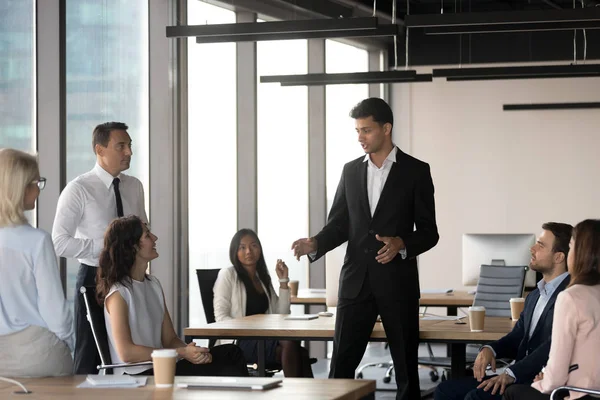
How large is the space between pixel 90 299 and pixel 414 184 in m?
1.54

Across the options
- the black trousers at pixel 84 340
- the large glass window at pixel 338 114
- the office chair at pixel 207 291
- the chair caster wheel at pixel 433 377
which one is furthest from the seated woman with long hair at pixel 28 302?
the large glass window at pixel 338 114

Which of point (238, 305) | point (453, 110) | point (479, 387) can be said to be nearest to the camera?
point (479, 387)

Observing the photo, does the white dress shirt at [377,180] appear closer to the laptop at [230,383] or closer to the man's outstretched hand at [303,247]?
the man's outstretched hand at [303,247]

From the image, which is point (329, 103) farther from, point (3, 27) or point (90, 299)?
point (90, 299)

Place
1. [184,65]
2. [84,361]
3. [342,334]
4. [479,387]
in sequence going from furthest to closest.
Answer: [184,65], [84,361], [342,334], [479,387]

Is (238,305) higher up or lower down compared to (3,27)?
lower down

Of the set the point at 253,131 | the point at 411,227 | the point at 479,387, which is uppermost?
the point at 253,131

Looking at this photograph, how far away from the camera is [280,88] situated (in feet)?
30.5

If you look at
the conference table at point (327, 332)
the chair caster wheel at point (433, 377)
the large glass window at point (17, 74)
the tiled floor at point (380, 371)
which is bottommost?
the tiled floor at point (380, 371)

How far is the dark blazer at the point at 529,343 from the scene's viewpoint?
3947mm

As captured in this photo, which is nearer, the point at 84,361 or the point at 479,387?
the point at 479,387

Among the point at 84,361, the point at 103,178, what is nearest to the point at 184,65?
the point at 103,178

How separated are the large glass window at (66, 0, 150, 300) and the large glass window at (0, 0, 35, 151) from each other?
351mm

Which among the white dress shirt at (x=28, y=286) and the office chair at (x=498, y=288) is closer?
the white dress shirt at (x=28, y=286)
